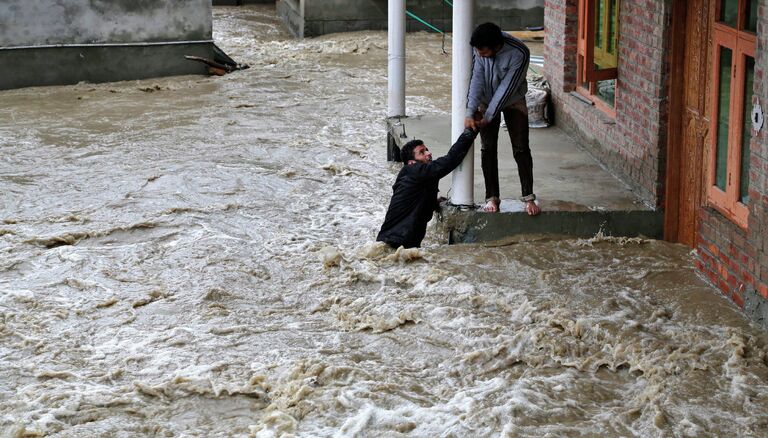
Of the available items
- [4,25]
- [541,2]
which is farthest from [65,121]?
[541,2]

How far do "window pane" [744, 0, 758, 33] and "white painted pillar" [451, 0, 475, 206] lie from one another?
7.08 feet

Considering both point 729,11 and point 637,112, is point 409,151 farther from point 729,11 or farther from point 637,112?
point 729,11

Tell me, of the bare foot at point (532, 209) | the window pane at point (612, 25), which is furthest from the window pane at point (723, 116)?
the window pane at point (612, 25)

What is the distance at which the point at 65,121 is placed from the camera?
15.1 meters

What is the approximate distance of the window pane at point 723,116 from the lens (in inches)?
311

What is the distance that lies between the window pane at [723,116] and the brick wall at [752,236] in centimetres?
37

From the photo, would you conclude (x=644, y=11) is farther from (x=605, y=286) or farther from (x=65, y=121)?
(x=65, y=121)

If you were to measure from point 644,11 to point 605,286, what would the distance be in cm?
258

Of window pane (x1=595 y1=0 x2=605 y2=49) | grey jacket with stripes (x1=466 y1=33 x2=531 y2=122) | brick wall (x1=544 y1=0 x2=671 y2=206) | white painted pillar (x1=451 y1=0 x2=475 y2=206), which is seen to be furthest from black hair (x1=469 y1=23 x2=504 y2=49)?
window pane (x1=595 y1=0 x2=605 y2=49)

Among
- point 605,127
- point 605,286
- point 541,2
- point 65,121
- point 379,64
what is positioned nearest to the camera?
point 605,286

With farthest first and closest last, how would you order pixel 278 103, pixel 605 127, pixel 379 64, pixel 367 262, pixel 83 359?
pixel 379 64, pixel 278 103, pixel 605 127, pixel 367 262, pixel 83 359

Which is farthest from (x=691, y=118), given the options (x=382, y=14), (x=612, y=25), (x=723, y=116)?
(x=382, y=14)

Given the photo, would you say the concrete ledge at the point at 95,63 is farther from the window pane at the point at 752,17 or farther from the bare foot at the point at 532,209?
the window pane at the point at 752,17

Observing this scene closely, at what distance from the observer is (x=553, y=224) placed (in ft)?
29.4
